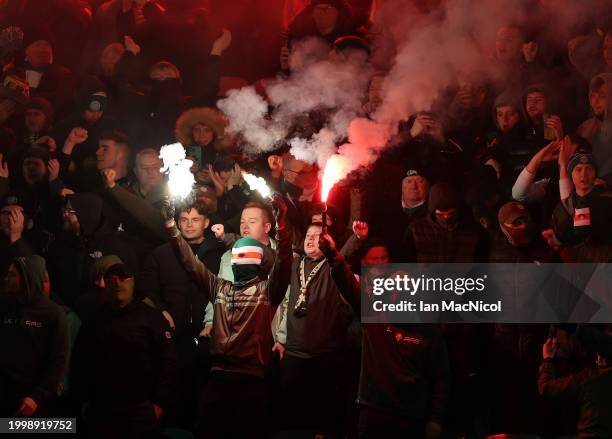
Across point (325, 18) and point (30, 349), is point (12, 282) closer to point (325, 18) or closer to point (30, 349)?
point (30, 349)

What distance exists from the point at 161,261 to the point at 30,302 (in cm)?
121

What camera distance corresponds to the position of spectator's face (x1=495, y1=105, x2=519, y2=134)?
691cm

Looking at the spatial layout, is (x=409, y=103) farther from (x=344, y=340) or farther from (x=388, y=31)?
(x=344, y=340)

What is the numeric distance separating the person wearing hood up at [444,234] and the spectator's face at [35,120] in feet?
12.5

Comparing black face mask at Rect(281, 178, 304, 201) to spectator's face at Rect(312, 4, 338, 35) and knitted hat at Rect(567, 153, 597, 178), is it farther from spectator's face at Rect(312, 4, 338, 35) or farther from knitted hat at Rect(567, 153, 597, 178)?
knitted hat at Rect(567, 153, 597, 178)

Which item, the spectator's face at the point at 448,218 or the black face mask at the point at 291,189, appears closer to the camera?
the spectator's face at the point at 448,218

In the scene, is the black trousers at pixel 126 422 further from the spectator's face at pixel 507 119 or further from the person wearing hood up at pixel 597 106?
the person wearing hood up at pixel 597 106

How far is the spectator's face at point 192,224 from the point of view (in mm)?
7035

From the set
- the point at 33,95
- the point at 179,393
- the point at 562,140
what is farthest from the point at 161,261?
the point at 562,140

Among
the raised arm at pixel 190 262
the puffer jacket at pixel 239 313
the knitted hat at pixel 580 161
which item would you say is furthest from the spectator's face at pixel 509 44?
the raised arm at pixel 190 262

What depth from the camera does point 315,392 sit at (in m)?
6.24

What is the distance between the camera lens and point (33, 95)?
25.9ft

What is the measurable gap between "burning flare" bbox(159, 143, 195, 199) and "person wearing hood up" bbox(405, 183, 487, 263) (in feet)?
6.59

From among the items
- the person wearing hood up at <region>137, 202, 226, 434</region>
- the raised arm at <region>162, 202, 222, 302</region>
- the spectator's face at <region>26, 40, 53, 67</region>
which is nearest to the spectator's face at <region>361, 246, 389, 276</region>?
the raised arm at <region>162, 202, 222, 302</region>
